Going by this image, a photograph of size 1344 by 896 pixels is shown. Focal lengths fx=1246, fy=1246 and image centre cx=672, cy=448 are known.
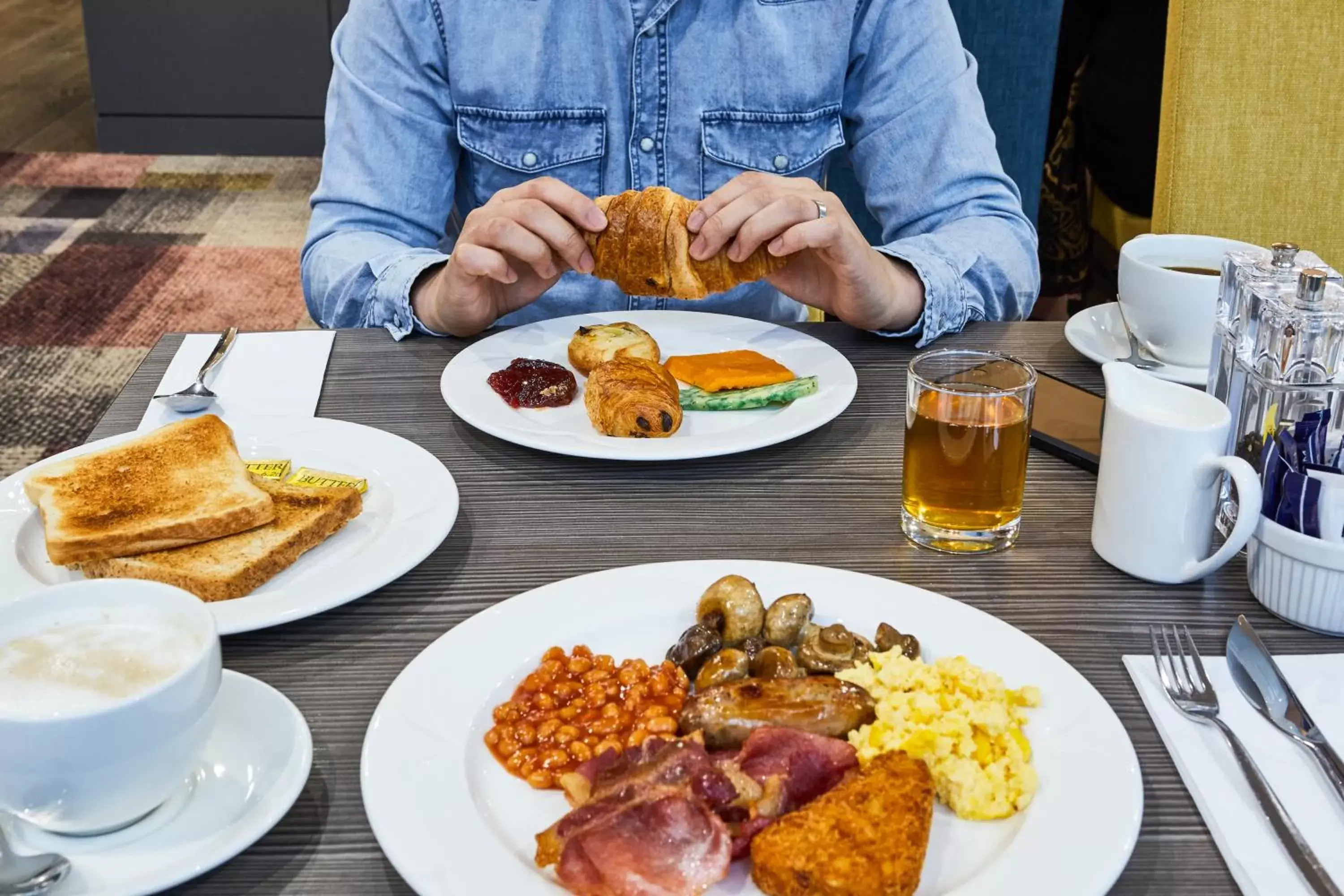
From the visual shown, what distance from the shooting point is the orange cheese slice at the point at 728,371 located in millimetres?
1378

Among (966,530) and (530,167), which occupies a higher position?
(530,167)

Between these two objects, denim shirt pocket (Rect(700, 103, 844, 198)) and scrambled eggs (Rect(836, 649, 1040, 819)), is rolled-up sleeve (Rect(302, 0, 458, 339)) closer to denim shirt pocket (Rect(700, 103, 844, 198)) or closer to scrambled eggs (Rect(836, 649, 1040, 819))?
denim shirt pocket (Rect(700, 103, 844, 198))

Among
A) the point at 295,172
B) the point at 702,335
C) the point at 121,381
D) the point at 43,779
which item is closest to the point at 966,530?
the point at 702,335

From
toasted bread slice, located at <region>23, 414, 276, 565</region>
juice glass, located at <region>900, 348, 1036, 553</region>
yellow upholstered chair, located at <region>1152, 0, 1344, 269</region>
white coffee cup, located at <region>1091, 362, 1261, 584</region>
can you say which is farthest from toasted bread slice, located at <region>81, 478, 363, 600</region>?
yellow upholstered chair, located at <region>1152, 0, 1344, 269</region>

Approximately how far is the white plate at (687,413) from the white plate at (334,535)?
0.12 meters

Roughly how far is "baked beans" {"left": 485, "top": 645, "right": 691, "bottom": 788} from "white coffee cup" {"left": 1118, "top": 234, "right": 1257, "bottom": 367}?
0.77 meters

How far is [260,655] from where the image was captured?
0.95 metres

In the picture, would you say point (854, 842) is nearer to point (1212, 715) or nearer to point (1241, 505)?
point (1212, 715)

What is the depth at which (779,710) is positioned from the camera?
816mm

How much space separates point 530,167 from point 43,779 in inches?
53.7

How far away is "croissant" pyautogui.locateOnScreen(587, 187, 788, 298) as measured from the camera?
145 centimetres

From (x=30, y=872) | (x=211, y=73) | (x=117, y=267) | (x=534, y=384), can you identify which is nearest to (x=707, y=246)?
(x=534, y=384)

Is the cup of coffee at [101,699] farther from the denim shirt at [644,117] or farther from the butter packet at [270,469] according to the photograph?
the denim shirt at [644,117]

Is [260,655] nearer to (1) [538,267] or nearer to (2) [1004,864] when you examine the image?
(2) [1004,864]
